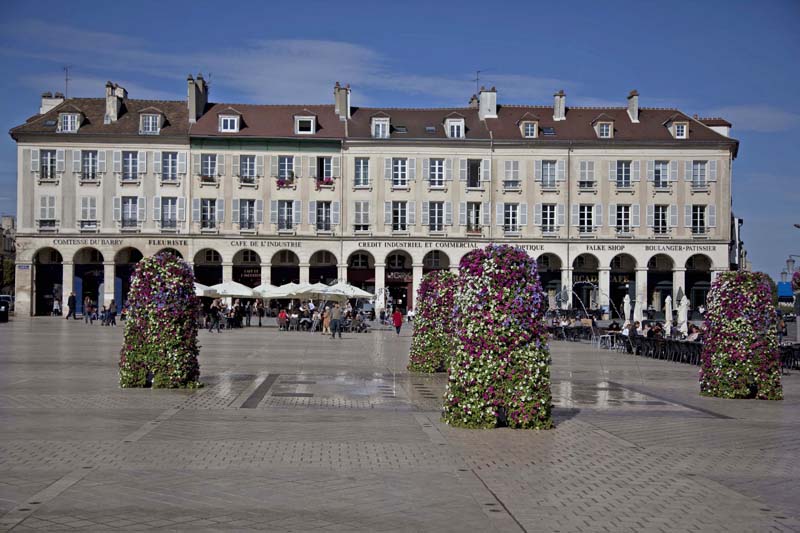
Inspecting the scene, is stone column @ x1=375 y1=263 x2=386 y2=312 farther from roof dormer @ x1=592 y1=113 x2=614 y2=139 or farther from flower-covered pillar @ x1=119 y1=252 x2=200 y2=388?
flower-covered pillar @ x1=119 y1=252 x2=200 y2=388

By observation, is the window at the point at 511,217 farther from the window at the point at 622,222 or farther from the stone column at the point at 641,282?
the stone column at the point at 641,282

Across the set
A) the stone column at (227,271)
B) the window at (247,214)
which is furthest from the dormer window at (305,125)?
the stone column at (227,271)

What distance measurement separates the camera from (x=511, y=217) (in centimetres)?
6116

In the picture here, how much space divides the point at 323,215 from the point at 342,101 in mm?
7888

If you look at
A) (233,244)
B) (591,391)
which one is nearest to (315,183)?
(233,244)

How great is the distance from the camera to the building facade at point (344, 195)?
2339 inches

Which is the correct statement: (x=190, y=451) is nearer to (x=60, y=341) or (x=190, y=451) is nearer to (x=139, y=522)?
(x=139, y=522)

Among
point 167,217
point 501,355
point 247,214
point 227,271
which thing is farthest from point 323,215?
point 501,355

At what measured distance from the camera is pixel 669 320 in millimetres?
39875

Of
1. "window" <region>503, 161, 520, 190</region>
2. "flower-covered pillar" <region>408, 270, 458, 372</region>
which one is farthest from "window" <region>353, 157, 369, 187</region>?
"flower-covered pillar" <region>408, 270, 458, 372</region>

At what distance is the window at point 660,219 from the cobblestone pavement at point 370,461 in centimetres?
4362

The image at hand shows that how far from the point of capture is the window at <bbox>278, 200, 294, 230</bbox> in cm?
6044

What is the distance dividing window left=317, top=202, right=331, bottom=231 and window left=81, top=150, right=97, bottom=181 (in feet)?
45.7

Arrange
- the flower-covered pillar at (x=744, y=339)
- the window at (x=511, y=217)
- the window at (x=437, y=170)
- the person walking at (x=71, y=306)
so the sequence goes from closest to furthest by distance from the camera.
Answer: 1. the flower-covered pillar at (x=744, y=339)
2. the person walking at (x=71, y=306)
3. the window at (x=437, y=170)
4. the window at (x=511, y=217)
